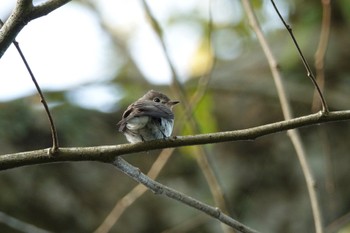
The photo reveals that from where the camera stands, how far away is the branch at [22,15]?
1876mm

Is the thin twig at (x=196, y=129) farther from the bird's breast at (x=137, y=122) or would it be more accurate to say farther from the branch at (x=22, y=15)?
the branch at (x=22, y=15)

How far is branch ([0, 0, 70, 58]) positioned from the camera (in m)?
1.88

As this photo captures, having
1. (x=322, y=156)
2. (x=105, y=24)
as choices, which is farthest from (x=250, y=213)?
(x=105, y=24)

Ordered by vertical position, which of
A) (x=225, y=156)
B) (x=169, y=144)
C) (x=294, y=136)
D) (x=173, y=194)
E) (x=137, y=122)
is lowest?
(x=173, y=194)

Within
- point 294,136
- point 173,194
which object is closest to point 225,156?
point 294,136

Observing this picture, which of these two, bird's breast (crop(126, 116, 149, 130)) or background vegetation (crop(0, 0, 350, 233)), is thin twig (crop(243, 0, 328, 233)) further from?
background vegetation (crop(0, 0, 350, 233))

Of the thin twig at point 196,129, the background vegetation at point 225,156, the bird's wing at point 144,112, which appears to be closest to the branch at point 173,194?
the bird's wing at point 144,112

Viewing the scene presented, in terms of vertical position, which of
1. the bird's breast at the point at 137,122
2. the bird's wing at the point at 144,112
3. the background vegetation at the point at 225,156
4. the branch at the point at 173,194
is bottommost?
the branch at the point at 173,194

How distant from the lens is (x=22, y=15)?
188cm

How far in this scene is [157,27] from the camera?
3023 mm

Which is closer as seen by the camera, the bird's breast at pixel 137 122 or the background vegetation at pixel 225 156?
the bird's breast at pixel 137 122

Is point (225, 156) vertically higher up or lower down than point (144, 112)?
higher up

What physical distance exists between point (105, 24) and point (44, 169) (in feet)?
10.2

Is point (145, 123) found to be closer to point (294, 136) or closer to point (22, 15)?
point (294, 136)
